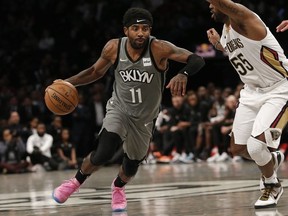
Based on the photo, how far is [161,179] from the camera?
12109mm

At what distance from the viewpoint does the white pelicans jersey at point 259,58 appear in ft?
25.2

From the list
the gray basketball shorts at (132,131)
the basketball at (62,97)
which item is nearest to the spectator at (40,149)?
the basketball at (62,97)

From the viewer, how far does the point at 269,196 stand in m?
7.59

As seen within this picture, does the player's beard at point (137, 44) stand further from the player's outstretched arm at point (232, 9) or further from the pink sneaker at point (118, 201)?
the pink sneaker at point (118, 201)

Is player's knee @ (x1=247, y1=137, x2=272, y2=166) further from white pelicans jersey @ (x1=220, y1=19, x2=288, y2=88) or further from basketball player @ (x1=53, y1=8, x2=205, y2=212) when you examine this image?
basketball player @ (x1=53, y1=8, x2=205, y2=212)

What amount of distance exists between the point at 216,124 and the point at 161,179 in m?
5.89

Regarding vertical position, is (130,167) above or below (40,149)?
above

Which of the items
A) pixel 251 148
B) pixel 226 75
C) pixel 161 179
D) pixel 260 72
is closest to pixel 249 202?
pixel 251 148

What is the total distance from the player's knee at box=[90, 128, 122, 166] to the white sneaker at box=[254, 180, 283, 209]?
55.1 inches

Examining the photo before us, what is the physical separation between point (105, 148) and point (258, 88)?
1554 millimetres

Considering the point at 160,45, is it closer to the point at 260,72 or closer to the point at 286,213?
the point at 260,72

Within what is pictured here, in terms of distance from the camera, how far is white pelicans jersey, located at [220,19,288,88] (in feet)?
25.2

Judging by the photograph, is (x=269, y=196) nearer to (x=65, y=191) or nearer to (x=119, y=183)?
(x=119, y=183)

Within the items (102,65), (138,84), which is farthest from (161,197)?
(102,65)
